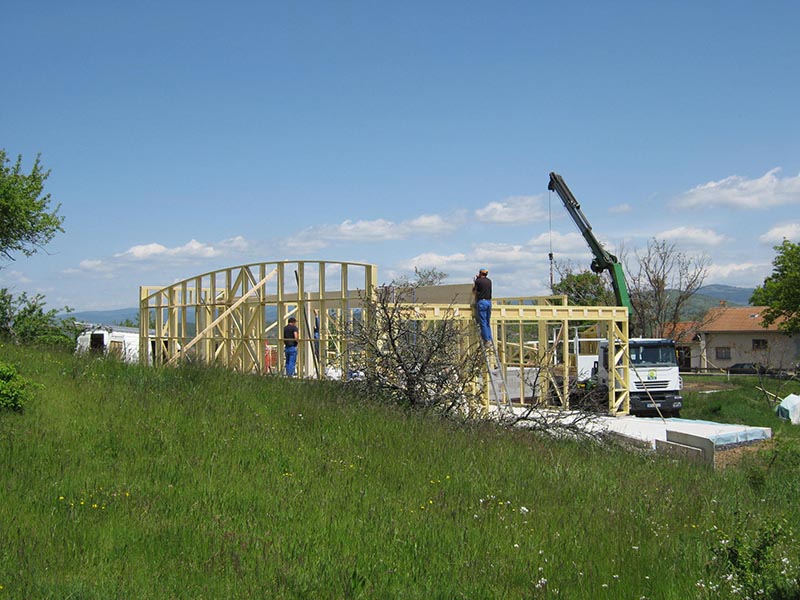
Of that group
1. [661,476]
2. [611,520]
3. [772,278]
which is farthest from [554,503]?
[772,278]

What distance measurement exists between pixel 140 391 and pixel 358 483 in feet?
16.1

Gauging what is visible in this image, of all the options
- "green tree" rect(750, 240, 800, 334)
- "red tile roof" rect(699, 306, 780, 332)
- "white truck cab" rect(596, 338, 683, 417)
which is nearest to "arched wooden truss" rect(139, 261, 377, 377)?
"white truck cab" rect(596, 338, 683, 417)

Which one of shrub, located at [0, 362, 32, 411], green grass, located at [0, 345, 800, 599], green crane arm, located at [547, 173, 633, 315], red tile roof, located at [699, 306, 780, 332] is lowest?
green grass, located at [0, 345, 800, 599]

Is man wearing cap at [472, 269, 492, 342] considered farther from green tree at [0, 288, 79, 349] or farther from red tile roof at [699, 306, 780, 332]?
red tile roof at [699, 306, 780, 332]

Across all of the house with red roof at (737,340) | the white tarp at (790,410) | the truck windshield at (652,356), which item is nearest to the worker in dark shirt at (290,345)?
the truck windshield at (652,356)

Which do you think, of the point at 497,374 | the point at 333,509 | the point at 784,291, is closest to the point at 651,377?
the point at 497,374

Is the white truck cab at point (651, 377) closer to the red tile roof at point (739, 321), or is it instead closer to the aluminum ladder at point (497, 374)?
the aluminum ladder at point (497, 374)

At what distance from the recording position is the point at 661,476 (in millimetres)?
10953

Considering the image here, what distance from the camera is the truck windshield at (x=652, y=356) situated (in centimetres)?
2491

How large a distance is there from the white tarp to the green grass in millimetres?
12291

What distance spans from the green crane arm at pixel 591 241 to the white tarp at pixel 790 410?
308 inches

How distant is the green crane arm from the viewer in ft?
102

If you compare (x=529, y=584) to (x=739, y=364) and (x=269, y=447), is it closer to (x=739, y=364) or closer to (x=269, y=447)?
(x=269, y=447)

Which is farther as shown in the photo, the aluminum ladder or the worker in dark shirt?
the worker in dark shirt
